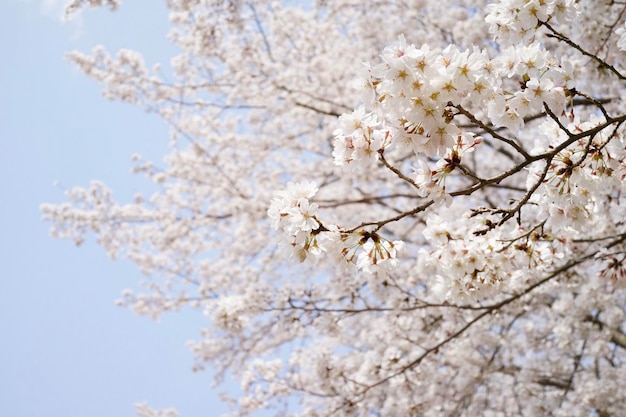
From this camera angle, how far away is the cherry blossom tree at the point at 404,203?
1.86 meters

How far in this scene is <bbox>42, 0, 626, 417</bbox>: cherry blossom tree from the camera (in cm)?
186

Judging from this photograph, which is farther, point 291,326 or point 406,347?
point 406,347

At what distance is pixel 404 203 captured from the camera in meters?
8.91

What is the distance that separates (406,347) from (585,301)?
1942 mm

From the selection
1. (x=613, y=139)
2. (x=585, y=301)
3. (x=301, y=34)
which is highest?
(x=301, y=34)

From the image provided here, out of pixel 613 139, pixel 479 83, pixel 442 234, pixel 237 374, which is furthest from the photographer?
pixel 237 374

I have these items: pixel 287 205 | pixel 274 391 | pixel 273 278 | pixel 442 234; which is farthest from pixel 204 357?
A: pixel 287 205

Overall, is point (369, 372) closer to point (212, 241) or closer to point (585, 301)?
point (585, 301)

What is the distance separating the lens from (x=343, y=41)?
A: 9055 mm

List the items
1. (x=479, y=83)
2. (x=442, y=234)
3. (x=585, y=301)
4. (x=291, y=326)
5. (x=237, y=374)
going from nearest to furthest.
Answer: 1. (x=479, y=83)
2. (x=442, y=234)
3. (x=291, y=326)
4. (x=585, y=301)
5. (x=237, y=374)

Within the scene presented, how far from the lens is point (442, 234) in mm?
2662

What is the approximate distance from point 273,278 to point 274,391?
3.96m

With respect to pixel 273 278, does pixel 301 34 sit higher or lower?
higher

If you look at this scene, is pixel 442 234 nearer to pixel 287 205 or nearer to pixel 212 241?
pixel 287 205
